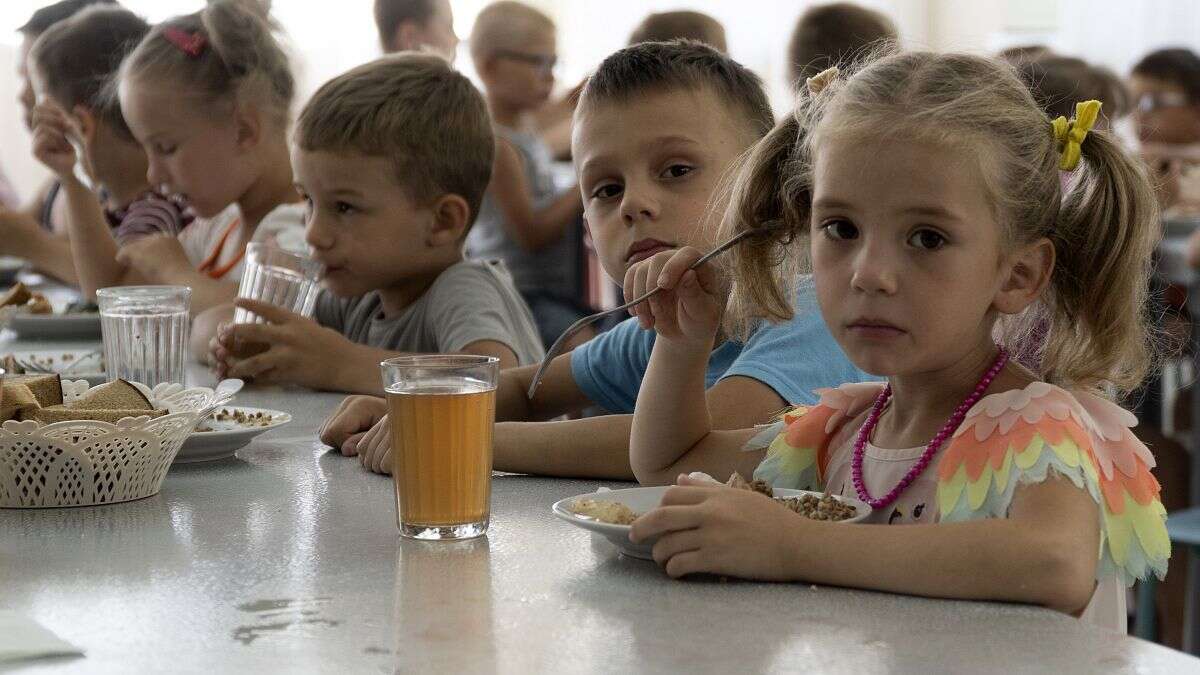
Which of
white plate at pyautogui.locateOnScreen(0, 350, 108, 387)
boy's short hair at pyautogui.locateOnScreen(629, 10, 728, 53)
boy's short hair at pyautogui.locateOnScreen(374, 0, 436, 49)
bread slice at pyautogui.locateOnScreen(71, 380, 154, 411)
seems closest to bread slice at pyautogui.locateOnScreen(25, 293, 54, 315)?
white plate at pyautogui.locateOnScreen(0, 350, 108, 387)

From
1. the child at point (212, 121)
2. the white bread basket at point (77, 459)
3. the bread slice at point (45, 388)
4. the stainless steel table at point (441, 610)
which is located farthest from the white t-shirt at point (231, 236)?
the stainless steel table at point (441, 610)

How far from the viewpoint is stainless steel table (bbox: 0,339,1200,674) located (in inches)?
27.8

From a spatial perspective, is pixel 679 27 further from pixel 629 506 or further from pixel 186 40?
pixel 629 506

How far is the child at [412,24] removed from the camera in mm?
4156

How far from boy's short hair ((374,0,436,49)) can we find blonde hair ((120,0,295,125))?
1.67m

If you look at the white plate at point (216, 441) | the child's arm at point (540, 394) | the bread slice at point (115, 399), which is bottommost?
the child's arm at point (540, 394)

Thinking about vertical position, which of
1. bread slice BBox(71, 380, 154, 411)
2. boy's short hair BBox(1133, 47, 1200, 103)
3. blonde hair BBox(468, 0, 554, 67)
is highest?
blonde hair BBox(468, 0, 554, 67)

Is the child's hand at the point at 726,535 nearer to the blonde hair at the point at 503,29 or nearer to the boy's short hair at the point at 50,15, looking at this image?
the boy's short hair at the point at 50,15

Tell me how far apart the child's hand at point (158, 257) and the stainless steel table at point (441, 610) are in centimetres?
141

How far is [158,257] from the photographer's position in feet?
8.01

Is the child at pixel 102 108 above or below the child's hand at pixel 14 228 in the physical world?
above

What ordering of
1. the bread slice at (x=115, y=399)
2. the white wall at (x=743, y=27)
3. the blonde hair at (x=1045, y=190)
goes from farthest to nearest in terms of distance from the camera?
the white wall at (x=743, y=27) < the bread slice at (x=115, y=399) < the blonde hair at (x=1045, y=190)

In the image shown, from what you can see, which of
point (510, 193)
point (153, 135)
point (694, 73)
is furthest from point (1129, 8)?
Answer: point (694, 73)

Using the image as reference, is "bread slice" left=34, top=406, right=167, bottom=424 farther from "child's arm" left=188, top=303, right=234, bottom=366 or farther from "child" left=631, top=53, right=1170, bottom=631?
"child's arm" left=188, top=303, right=234, bottom=366
